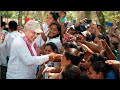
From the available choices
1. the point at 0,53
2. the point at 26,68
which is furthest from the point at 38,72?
the point at 0,53

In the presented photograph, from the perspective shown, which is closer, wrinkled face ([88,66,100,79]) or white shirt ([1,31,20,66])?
wrinkled face ([88,66,100,79])

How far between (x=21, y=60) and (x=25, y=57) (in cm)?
10

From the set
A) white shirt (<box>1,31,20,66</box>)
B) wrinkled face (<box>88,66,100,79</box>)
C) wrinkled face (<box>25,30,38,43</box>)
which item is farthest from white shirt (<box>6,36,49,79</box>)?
white shirt (<box>1,31,20,66</box>)

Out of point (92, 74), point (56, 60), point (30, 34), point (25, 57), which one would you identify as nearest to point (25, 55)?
point (25, 57)

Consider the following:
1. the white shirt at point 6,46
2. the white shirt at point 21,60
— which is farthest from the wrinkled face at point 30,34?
the white shirt at point 6,46

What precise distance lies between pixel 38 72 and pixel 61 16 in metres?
2.00

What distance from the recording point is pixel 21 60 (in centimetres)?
342

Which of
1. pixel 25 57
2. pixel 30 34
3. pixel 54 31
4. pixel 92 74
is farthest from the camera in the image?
pixel 54 31

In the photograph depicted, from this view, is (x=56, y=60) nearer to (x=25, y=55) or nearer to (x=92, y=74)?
(x=25, y=55)

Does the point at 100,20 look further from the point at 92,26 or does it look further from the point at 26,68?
the point at 26,68

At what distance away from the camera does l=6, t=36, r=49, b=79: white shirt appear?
11.0 feet

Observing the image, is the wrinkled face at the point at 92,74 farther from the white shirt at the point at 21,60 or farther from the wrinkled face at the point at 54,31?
the wrinkled face at the point at 54,31

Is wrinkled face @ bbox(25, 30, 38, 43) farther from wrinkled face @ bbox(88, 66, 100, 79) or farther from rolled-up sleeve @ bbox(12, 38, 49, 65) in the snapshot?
wrinkled face @ bbox(88, 66, 100, 79)
